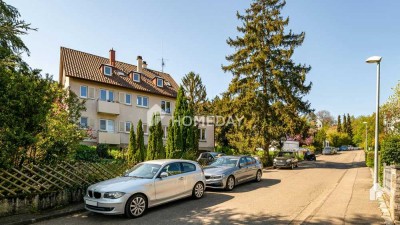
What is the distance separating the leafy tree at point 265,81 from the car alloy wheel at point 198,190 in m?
17.5

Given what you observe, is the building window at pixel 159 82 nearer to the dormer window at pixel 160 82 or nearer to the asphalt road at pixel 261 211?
the dormer window at pixel 160 82

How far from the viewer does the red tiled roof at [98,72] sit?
2841 cm

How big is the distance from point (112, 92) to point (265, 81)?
15.7 meters

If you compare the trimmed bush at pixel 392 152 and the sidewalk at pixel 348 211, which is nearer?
the sidewalk at pixel 348 211

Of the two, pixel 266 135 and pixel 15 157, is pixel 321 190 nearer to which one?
pixel 15 157

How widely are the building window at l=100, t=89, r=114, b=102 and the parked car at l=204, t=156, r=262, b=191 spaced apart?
59.7ft

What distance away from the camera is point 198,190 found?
11.0 m

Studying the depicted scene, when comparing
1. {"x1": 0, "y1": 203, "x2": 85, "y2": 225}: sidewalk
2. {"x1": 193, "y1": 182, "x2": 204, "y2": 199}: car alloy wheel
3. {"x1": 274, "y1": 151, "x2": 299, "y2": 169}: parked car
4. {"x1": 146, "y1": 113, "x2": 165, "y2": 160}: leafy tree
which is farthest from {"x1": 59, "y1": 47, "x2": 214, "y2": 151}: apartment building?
{"x1": 0, "y1": 203, "x2": 85, "y2": 225}: sidewalk

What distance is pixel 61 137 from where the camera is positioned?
11344 millimetres

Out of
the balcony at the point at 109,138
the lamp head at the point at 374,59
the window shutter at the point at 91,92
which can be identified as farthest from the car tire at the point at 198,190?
the window shutter at the point at 91,92

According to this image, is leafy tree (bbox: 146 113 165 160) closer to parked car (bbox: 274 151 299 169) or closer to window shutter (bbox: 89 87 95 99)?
parked car (bbox: 274 151 299 169)

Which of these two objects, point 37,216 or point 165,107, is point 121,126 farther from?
point 37,216

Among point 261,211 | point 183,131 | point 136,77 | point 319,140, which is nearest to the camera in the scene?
point 261,211

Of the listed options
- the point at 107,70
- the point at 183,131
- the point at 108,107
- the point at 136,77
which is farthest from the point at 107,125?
the point at 183,131
